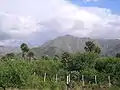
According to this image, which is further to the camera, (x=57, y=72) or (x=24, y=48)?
(x=24, y=48)

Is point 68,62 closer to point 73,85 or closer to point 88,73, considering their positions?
point 88,73

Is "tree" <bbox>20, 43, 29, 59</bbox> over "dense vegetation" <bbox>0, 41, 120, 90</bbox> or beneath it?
over

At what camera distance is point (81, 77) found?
3531 centimetres

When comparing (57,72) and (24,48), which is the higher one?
(24,48)

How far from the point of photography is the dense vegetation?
29.2m

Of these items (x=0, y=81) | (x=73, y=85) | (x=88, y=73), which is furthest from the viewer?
(x=88, y=73)

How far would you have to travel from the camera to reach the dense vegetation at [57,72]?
29.2m

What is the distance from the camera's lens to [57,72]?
3747 centimetres

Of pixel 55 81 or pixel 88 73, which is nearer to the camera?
pixel 55 81

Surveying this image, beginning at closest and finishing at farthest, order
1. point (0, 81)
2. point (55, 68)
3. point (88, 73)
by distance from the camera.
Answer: point (0, 81), point (88, 73), point (55, 68)

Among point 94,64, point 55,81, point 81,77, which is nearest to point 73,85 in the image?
point 55,81

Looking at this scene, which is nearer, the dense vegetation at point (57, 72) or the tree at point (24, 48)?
the dense vegetation at point (57, 72)

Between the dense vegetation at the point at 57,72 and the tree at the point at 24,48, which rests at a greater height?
the tree at the point at 24,48

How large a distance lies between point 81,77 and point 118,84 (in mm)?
4687
